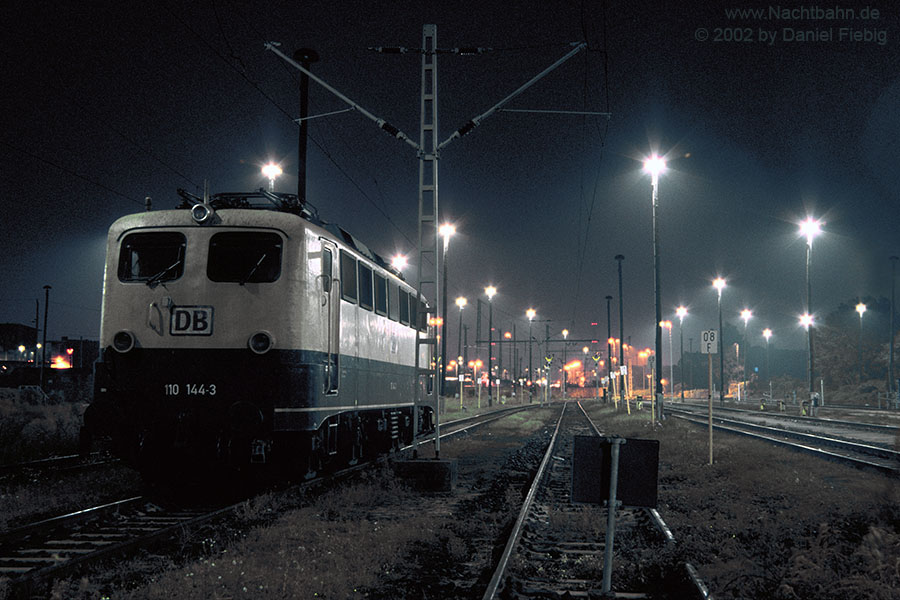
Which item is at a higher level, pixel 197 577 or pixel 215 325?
pixel 215 325

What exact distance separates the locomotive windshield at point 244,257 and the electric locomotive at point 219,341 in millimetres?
14

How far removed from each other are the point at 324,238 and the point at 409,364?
720 centimetres

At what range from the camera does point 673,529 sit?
9.16m

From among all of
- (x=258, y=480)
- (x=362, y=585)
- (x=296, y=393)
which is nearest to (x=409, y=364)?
(x=258, y=480)

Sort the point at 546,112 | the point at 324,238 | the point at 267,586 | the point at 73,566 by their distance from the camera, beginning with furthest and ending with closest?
the point at 546,112 < the point at 324,238 < the point at 73,566 < the point at 267,586

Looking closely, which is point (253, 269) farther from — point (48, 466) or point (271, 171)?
point (271, 171)

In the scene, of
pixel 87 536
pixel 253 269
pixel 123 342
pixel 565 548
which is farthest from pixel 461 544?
pixel 123 342

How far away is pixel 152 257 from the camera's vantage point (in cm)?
1084

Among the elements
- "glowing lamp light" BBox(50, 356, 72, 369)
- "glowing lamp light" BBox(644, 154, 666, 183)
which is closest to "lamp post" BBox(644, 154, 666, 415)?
"glowing lamp light" BBox(644, 154, 666, 183)

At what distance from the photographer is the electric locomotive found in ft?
33.2

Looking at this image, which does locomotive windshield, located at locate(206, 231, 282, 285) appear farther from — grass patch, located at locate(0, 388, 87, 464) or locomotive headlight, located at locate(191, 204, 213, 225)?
grass patch, located at locate(0, 388, 87, 464)

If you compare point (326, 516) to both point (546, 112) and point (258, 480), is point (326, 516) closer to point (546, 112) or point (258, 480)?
point (258, 480)

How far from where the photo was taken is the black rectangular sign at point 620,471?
20.2ft

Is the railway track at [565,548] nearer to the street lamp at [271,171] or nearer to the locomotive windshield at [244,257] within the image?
the locomotive windshield at [244,257]
